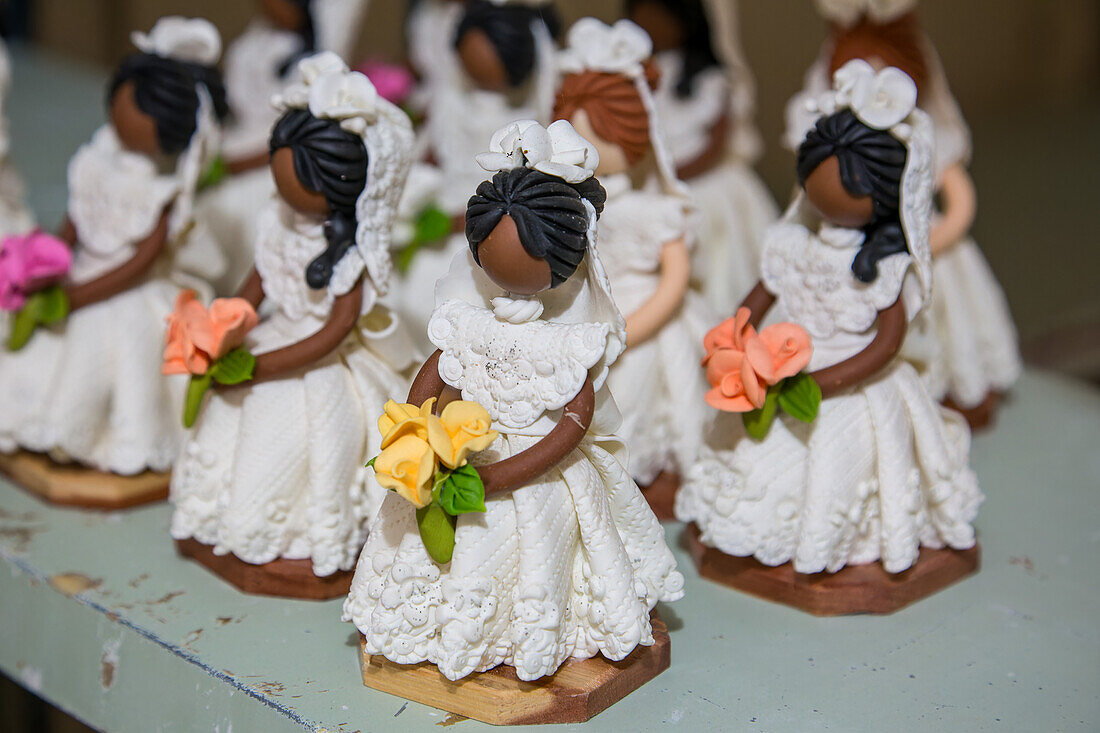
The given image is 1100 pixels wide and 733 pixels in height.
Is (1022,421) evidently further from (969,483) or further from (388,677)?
(388,677)

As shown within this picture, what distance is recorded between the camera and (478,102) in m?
3.54

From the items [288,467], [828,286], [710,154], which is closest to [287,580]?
[288,467]

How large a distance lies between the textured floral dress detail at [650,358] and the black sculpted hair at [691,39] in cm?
84

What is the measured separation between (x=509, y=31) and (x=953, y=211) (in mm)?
1118

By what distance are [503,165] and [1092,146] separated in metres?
5.46

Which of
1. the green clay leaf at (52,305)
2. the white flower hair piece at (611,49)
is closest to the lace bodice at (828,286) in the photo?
the white flower hair piece at (611,49)

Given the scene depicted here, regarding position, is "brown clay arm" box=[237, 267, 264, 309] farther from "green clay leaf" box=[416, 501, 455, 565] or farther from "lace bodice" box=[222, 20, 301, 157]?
"lace bodice" box=[222, 20, 301, 157]

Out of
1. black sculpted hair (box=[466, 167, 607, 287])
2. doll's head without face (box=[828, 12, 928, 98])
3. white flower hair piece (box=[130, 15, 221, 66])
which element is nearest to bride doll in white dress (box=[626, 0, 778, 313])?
doll's head without face (box=[828, 12, 928, 98])

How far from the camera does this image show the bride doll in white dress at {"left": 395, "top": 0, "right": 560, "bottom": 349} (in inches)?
135

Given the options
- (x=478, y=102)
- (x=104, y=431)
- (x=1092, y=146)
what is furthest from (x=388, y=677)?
(x=1092, y=146)

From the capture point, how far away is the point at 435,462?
80.4 inches

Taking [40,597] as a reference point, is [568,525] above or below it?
above

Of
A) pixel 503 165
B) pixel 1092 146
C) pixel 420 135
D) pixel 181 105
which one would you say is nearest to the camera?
pixel 503 165

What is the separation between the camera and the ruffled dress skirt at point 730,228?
12.0ft
